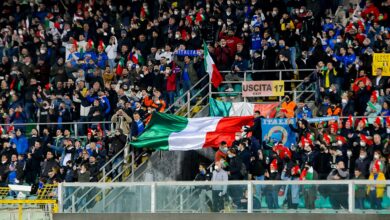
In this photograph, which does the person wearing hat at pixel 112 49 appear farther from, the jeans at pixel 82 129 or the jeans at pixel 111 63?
the jeans at pixel 82 129

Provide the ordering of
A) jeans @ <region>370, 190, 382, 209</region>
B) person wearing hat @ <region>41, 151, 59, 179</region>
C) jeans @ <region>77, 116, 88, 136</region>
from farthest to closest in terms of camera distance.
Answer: jeans @ <region>77, 116, 88, 136</region>
person wearing hat @ <region>41, 151, 59, 179</region>
jeans @ <region>370, 190, 382, 209</region>

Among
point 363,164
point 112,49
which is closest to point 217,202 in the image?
point 363,164

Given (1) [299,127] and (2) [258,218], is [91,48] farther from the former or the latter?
(2) [258,218]

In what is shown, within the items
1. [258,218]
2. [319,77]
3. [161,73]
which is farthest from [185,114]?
[258,218]

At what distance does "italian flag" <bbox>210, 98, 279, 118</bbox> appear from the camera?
138ft

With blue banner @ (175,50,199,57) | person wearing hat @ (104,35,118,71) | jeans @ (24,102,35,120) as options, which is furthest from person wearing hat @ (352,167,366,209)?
jeans @ (24,102,35,120)

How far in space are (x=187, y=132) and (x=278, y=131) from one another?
2.94 metres

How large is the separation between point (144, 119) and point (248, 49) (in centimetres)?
441

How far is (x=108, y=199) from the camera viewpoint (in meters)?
37.6

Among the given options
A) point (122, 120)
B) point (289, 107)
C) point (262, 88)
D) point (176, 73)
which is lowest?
point (122, 120)

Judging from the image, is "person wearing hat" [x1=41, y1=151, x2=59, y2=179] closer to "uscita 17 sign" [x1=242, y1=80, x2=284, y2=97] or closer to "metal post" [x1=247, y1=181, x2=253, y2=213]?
"uscita 17 sign" [x1=242, y1=80, x2=284, y2=97]

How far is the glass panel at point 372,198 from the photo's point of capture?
33938 mm

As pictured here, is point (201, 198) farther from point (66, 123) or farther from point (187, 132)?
point (66, 123)

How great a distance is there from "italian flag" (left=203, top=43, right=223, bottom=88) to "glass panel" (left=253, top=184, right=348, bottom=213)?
8.59 meters
